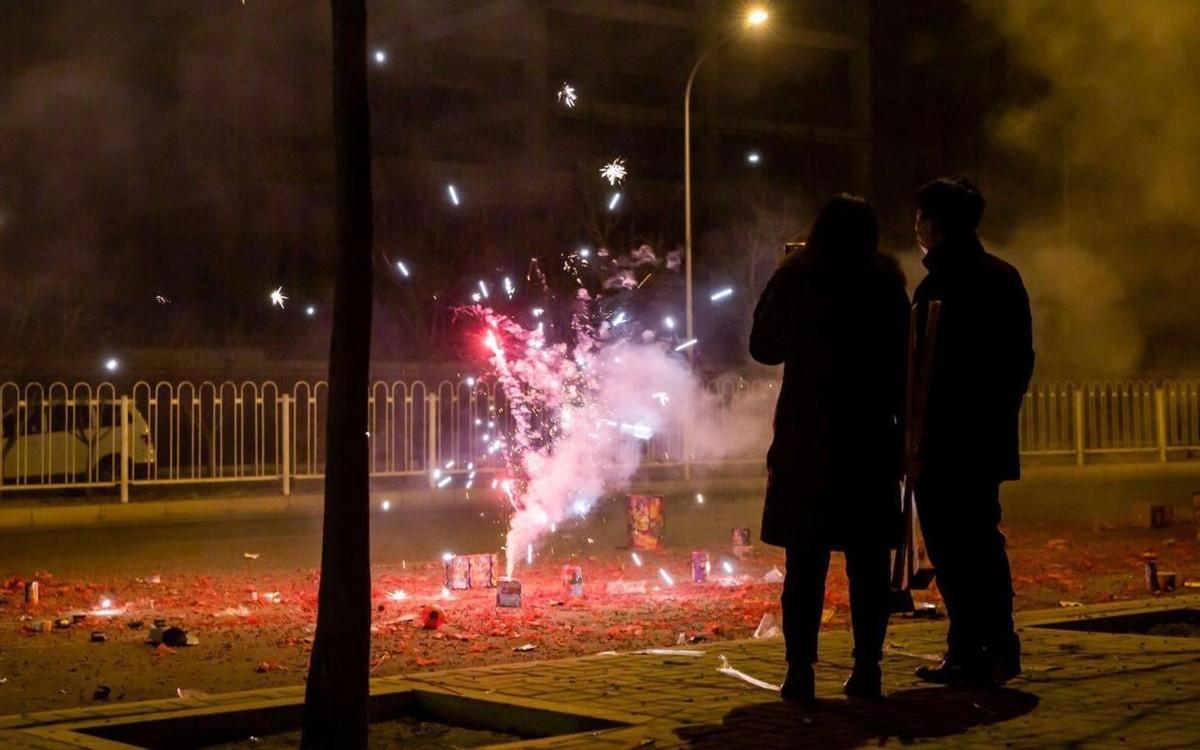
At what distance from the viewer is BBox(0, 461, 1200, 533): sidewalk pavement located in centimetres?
1675

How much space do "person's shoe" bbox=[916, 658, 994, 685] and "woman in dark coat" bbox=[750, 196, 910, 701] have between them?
49cm

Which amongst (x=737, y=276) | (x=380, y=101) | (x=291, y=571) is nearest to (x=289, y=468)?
(x=291, y=571)

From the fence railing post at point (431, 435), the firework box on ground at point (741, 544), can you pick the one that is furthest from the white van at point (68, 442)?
the firework box on ground at point (741, 544)

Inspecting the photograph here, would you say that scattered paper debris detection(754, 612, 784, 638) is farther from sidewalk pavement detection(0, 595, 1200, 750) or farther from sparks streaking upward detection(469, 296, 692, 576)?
sparks streaking upward detection(469, 296, 692, 576)

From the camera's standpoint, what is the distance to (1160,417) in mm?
26141

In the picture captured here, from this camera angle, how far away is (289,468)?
63.4 ft

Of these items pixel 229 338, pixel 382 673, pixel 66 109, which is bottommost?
pixel 382 673

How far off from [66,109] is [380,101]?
15928mm

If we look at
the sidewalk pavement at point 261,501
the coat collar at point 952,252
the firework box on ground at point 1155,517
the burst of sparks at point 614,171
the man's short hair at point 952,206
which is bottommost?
the firework box on ground at point 1155,517

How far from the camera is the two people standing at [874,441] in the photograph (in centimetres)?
501

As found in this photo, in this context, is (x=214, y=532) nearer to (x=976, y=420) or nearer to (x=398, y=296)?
(x=976, y=420)

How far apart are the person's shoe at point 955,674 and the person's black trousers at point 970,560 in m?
0.03

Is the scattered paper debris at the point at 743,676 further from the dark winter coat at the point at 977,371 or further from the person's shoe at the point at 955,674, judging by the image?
the dark winter coat at the point at 977,371

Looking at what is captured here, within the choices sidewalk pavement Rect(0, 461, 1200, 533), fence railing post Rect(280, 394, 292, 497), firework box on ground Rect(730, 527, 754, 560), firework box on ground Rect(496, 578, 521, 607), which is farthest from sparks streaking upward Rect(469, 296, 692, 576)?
fence railing post Rect(280, 394, 292, 497)
